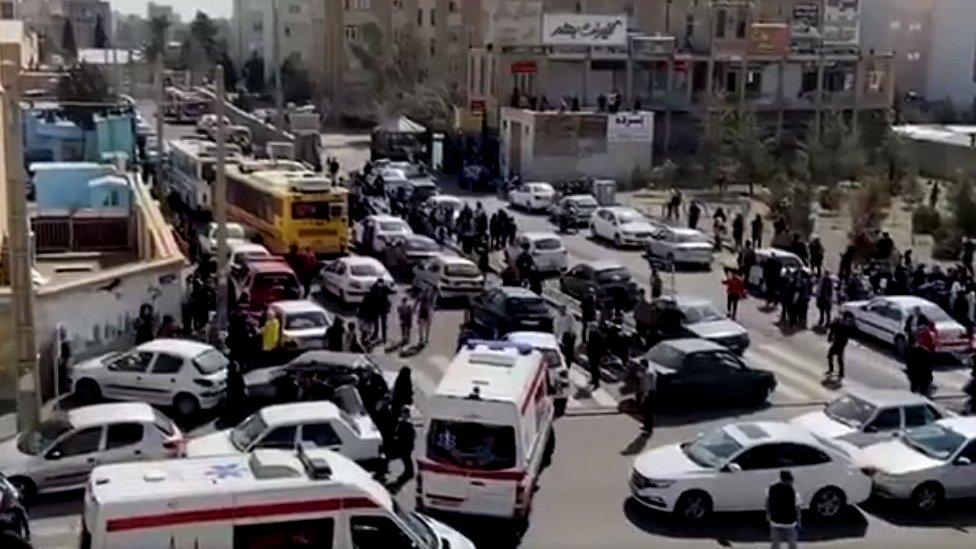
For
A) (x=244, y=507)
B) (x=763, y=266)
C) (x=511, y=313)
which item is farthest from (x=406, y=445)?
(x=763, y=266)

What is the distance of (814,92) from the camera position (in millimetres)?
67188

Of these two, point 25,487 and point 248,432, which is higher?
point 248,432

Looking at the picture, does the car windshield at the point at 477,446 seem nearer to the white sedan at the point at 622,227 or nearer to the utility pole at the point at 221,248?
the utility pole at the point at 221,248

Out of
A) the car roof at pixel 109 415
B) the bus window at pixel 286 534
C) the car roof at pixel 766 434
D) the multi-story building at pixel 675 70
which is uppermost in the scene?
the multi-story building at pixel 675 70

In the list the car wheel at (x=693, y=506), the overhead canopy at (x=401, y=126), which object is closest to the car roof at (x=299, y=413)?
the car wheel at (x=693, y=506)

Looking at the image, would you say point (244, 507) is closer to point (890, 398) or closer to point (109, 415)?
point (109, 415)

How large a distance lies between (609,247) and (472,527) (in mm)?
25178

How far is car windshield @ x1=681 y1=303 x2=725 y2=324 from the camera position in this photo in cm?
2670

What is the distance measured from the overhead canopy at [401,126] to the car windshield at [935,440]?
51546 millimetres

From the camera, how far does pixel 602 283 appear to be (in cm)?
3092

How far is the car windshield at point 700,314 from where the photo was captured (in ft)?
87.6

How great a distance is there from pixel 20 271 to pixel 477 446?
8.26 metres

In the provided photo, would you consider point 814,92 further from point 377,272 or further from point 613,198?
point 377,272

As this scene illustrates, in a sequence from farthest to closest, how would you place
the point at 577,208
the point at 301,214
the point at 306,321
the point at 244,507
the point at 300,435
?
the point at 577,208, the point at 301,214, the point at 306,321, the point at 300,435, the point at 244,507
